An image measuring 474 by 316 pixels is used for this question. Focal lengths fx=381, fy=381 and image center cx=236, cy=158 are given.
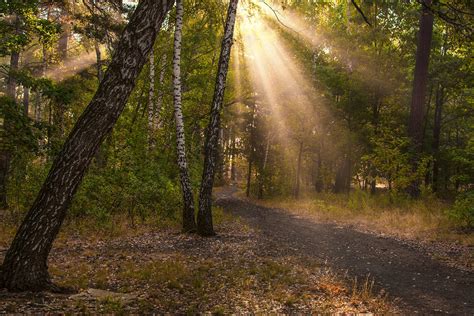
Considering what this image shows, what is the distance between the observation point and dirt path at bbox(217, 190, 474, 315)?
6.54 metres

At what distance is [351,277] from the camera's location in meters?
7.79

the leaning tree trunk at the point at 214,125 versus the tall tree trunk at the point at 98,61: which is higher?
the tall tree trunk at the point at 98,61

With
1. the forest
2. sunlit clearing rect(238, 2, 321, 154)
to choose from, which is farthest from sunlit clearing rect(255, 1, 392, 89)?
sunlit clearing rect(238, 2, 321, 154)

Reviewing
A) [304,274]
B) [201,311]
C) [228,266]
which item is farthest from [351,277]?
[201,311]

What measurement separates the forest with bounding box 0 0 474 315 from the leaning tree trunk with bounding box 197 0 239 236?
54 millimetres

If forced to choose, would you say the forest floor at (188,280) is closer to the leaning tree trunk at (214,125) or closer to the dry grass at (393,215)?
the leaning tree trunk at (214,125)

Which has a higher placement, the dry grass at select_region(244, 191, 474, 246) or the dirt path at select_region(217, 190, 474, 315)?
the dry grass at select_region(244, 191, 474, 246)

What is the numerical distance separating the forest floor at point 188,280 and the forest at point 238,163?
1.7 inches

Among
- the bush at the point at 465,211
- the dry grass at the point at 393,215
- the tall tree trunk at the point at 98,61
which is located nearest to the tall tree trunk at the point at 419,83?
the dry grass at the point at 393,215

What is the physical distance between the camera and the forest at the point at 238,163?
512 centimetres

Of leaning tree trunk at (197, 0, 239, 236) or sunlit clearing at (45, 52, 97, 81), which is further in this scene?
sunlit clearing at (45, 52, 97, 81)

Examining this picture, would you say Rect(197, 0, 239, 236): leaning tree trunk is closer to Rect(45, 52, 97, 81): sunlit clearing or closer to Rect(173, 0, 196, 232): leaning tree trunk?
Rect(173, 0, 196, 232): leaning tree trunk

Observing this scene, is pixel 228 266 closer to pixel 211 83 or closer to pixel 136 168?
pixel 136 168

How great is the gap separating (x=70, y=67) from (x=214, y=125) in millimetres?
16175
